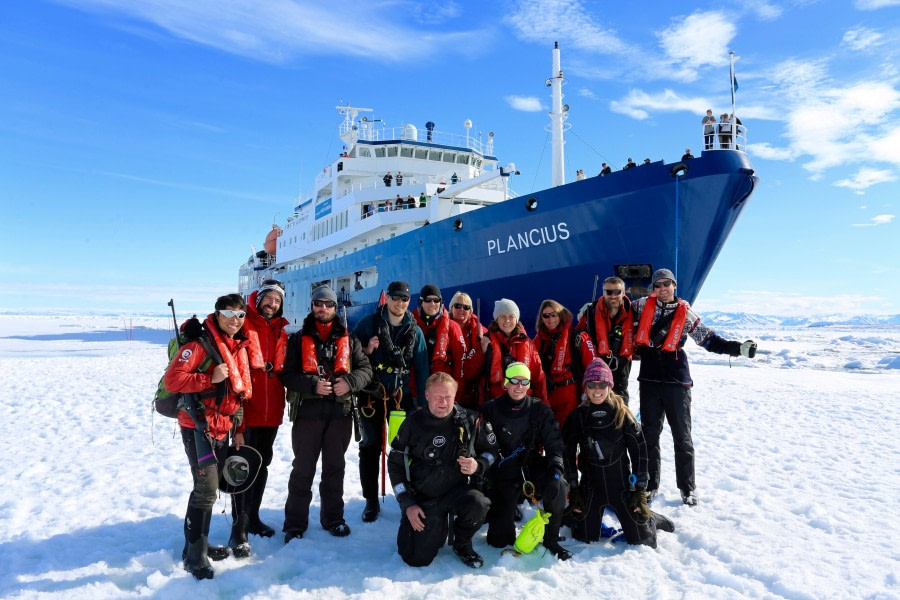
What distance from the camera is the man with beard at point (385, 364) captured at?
12.0 feet

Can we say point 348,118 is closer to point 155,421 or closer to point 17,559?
point 155,421

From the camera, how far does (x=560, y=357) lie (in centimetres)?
386

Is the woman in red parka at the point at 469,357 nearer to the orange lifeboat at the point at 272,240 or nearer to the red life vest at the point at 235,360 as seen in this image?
the red life vest at the point at 235,360

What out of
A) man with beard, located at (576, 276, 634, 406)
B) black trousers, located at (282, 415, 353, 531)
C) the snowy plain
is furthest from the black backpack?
man with beard, located at (576, 276, 634, 406)

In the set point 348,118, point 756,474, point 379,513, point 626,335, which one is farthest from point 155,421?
point 348,118

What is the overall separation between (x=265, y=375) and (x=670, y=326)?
286cm

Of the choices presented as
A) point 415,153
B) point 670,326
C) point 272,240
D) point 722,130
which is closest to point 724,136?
point 722,130

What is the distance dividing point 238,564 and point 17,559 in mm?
1278

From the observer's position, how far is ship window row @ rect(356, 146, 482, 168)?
1958 centimetres

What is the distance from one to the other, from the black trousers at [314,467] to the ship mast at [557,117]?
373 inches

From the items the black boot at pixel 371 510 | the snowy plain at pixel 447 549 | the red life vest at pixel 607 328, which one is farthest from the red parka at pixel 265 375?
the red life vest at pixel 607 328

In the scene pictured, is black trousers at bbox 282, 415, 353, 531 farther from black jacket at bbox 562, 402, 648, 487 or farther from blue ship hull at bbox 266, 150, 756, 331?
blue ship hull at bbox 266, 150, 756, 331

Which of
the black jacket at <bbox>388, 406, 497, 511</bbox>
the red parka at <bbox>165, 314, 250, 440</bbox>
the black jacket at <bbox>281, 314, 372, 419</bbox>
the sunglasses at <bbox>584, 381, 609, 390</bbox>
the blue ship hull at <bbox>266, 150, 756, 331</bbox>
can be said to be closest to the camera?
the red parka at <bbox>165, 314, 250, 440</bbox>

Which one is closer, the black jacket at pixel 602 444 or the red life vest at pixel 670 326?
the black jacket at pixel 602 444
